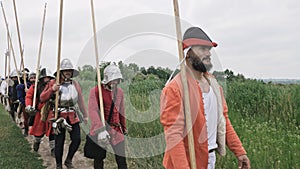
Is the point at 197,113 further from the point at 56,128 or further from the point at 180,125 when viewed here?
the point at 56,128

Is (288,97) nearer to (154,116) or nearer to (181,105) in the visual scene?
(154,116)

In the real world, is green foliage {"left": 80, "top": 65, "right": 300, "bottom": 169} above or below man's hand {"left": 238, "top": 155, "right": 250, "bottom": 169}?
above

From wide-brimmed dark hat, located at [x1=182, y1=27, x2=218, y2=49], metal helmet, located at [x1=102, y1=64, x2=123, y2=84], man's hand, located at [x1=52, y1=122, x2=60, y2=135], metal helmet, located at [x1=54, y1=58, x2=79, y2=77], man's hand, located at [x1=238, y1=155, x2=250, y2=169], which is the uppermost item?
metal helmet, located at [x1=54, y1=58, x2=79, y2=77]

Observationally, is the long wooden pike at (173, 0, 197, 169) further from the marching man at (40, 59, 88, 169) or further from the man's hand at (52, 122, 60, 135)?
the man's hand at (52, 122, 60, 135)

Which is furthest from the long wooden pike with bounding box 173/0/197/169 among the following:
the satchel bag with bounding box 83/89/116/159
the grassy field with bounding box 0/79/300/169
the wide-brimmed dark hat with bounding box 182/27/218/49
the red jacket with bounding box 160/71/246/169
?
the satchel bag with bounding box 83/89/116/159

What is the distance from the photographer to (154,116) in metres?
6.64

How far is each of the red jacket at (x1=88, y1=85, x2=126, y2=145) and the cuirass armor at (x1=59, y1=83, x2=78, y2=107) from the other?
983 mm

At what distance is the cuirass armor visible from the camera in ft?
17.9

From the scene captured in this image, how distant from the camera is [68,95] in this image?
5.49 m

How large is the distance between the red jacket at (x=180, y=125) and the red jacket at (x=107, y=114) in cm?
191

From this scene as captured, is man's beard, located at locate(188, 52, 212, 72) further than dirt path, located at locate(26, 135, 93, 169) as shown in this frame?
No

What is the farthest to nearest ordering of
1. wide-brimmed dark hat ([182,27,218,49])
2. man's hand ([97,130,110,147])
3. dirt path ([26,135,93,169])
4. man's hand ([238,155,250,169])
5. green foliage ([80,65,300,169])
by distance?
dirt path ([26,135,93,169]) < man's hand ([97,130,110,147]) < green foliage ([80,65,300,169]) < man's hand ([238,155,250,169]) < wide-brimmed dark hat ([182,27,218,49])

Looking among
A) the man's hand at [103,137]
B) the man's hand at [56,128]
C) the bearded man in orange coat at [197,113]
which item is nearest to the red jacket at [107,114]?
the man's hand at [103,137]

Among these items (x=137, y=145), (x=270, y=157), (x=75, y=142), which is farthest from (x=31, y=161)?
(x=270, y=157)
